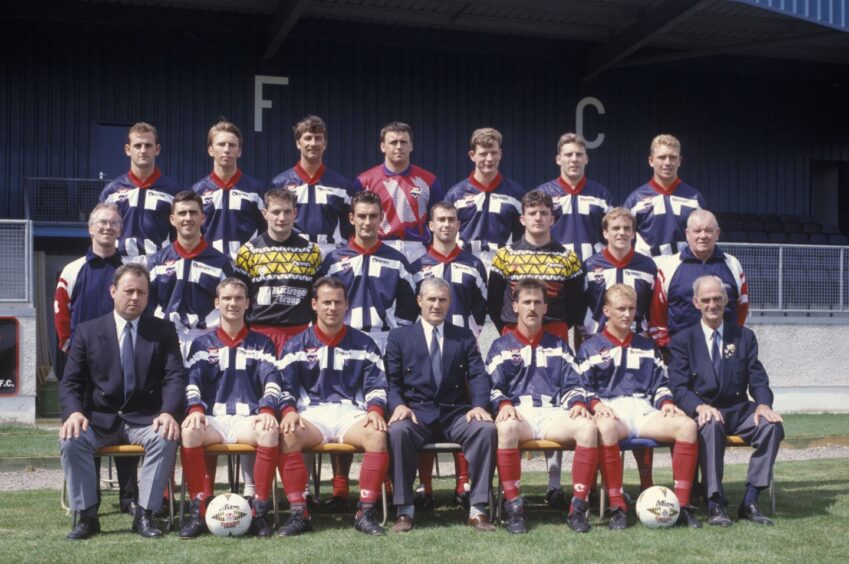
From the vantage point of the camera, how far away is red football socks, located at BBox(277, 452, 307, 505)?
5.72m

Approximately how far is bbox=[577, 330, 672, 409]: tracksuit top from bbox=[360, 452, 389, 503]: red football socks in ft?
5.03

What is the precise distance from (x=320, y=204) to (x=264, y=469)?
240 cm

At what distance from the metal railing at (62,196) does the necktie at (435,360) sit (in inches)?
471

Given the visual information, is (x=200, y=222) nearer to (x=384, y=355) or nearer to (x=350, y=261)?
(x=350, y=261)

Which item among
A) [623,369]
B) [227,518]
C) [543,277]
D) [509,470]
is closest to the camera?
[227,518]

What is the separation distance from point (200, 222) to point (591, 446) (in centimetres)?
305

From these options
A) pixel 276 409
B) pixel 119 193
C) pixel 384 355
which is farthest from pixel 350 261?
pixel 119 193

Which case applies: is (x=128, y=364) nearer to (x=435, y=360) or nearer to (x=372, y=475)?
(x=372, y=475)

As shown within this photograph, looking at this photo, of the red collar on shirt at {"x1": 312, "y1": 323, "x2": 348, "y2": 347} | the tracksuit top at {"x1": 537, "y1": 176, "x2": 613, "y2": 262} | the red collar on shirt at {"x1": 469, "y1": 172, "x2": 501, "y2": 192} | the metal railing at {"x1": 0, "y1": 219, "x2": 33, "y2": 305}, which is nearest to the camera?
the red collar on shirt at {"x1": 312, "y1": 323, "x2": 348, "y2": 347}

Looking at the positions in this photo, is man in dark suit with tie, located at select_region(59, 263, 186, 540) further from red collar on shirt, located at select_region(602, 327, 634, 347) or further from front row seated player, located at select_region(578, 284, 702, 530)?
red collar on shirt, located at select_region(602, 327, 634, 347)

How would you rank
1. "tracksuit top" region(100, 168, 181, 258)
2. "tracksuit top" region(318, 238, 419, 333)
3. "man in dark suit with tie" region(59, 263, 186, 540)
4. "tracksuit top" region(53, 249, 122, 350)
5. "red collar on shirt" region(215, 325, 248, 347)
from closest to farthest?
"man in dark suit with tie" region(59, 263, 186, 540) → "red collar on shirt" region(215, 325, 248, 347) → "tracksuit top" region(53, 249, 122, 350) → "tracksuit top" region(318, 238, 419, 333) → "tracksuit top" region(100, 168, 181, 258)

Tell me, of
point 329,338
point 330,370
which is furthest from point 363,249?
point 330,370

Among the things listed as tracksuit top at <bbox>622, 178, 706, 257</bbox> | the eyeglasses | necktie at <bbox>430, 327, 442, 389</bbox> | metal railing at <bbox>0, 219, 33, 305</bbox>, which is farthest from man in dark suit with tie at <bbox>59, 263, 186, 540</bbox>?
metal railing at <bbox>0, 219, 33, 305</bbox>

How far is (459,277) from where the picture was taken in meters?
6.95
